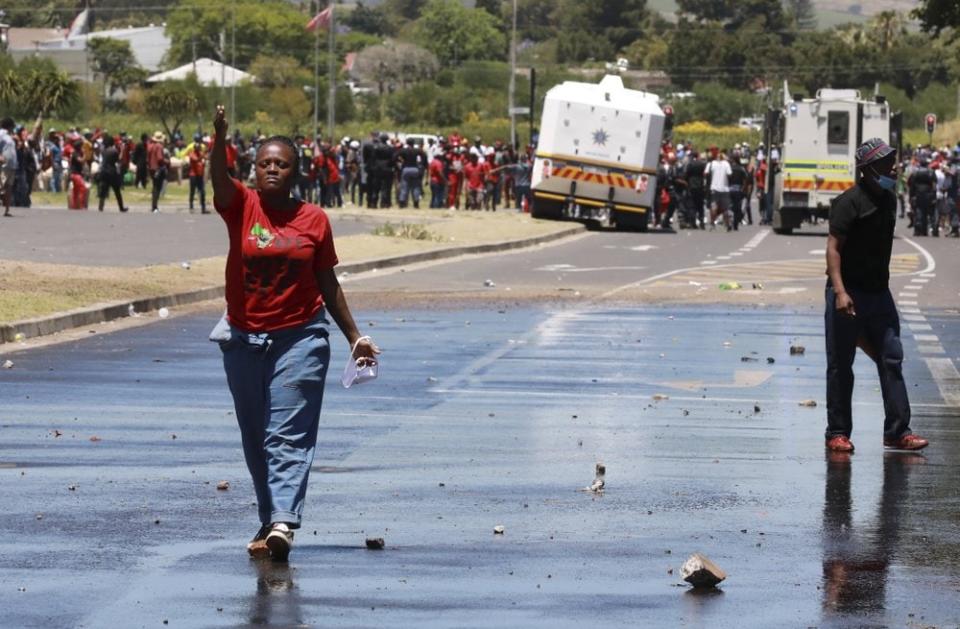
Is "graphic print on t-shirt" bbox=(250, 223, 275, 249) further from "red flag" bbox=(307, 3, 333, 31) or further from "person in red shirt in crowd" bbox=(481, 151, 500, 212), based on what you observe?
"red flag" bbox=(307, 3, 333, 31)

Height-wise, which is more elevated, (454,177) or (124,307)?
(124,307)

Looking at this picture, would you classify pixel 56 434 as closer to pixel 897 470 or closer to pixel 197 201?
pixel 897 470

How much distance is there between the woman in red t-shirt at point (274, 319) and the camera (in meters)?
8.63

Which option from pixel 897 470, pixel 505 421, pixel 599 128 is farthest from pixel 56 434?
pixel 599 128

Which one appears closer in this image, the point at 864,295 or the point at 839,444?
the point at 839,444

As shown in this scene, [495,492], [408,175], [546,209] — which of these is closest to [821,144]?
[546,209]

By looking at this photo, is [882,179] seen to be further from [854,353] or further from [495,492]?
[495,492]

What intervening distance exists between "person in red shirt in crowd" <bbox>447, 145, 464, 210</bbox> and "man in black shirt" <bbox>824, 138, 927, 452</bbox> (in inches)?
1609

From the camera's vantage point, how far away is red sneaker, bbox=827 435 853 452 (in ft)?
40.5

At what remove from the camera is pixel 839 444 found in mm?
12375

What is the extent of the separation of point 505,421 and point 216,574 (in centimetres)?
549

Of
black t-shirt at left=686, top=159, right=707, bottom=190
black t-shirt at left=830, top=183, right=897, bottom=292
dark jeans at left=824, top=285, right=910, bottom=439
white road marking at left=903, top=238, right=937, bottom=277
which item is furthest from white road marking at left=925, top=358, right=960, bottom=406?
black t-shirt at left=686, top=159, right=707, bottom=190

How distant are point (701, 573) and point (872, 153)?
5.07m

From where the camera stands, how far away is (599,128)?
152 ft
